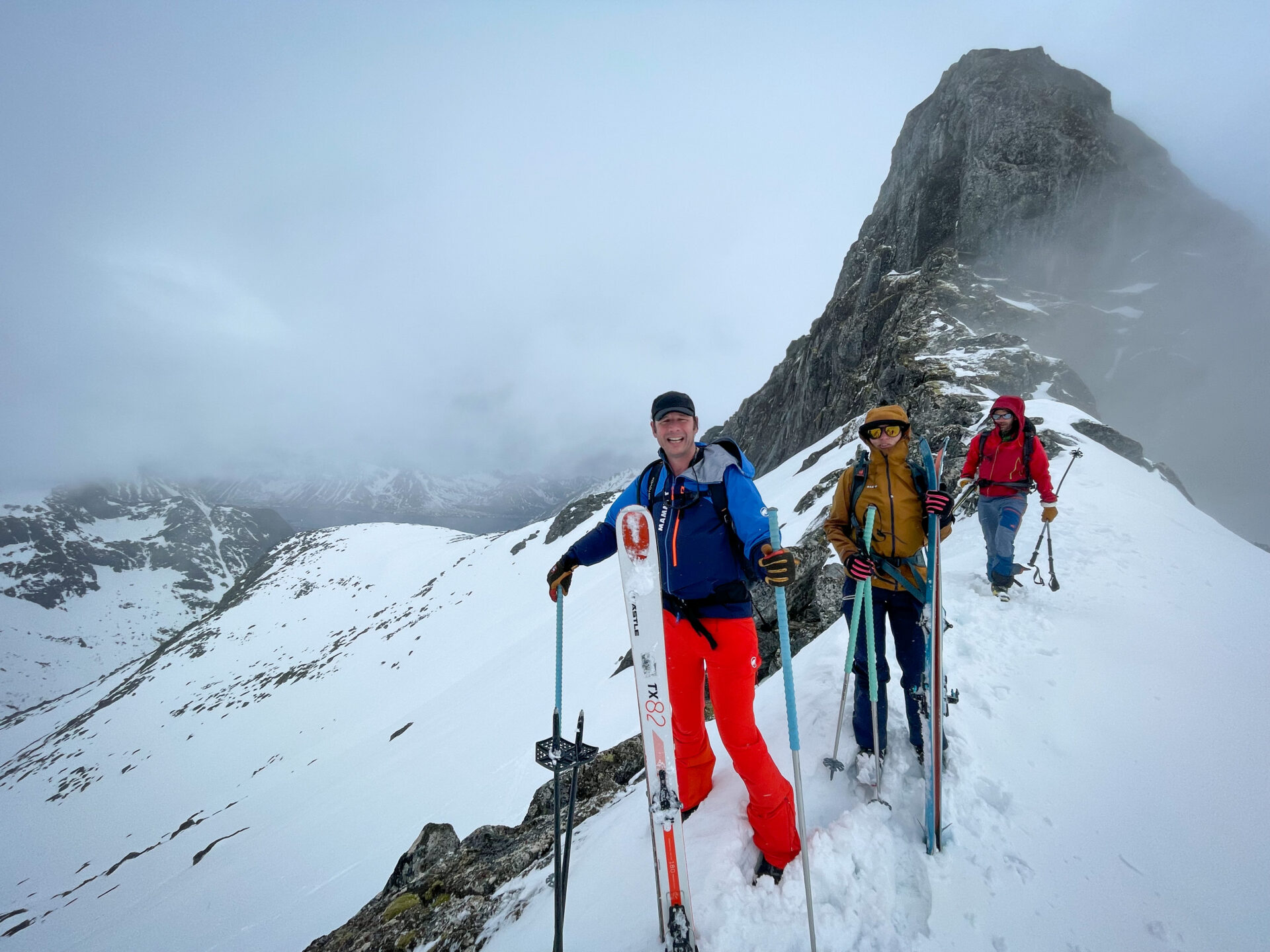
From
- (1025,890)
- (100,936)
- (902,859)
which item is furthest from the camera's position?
(100,936)

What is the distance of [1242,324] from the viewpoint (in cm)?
5106

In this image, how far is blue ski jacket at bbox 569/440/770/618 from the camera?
11.0 ft

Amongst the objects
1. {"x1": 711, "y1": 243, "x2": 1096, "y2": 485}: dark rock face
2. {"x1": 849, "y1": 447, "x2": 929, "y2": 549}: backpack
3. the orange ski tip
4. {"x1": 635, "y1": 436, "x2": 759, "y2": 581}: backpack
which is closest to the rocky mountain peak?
{"x1": 711, "y1": 243, "x2": 1096, "y2": 485}: dark rock face

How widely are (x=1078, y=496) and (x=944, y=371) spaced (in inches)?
500

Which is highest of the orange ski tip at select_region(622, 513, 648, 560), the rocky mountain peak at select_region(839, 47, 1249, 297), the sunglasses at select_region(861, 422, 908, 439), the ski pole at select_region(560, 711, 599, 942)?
the rocky mountain peak at select_region(839, 47, 1249, 297)

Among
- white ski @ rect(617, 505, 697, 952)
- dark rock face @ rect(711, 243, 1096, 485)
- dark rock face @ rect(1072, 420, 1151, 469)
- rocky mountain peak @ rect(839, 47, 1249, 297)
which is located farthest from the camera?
rocky mountain peak @ rect(839, 47, 1249, 297)

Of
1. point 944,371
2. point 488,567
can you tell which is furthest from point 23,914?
point 944,371

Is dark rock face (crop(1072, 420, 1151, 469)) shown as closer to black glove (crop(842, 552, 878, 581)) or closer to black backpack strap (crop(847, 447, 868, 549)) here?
black backpack strap (crop(847, 447, 868, 549))

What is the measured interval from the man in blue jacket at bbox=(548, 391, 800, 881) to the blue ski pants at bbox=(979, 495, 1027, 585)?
5.70 m

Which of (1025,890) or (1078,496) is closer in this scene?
(1025,890)

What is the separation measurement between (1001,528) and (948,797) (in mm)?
4606

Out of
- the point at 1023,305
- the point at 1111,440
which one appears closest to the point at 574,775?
the point at 1111,440

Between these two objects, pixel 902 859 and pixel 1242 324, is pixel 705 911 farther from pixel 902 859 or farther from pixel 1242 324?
pixel 1242 324

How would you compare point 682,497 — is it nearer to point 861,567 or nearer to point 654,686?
point 654,686
